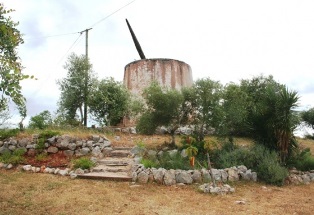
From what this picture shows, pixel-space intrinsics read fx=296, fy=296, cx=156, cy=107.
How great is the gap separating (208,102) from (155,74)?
7979 millimetres

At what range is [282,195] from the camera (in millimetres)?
7777

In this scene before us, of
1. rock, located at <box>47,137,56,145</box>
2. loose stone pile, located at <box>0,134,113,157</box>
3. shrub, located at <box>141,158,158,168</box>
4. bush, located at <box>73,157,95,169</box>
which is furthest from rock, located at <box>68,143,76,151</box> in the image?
shrub, located at <box>141,158,158,168</box>

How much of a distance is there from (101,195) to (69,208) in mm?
1089

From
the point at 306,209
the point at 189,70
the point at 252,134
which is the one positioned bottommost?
the point at 306,209

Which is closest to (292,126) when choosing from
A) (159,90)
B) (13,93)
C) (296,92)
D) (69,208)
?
(296,92)

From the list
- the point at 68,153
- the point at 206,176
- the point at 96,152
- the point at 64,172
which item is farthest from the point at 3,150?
the point at 206,176

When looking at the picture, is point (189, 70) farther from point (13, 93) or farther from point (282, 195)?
point (13, 93)

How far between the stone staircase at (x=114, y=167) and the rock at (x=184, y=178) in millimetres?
1388

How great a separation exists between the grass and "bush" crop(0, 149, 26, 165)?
139cm

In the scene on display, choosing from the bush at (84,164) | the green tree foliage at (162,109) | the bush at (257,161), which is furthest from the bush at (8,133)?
the bush at (257,161)

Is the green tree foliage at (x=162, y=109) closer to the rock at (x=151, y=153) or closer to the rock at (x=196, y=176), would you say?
the rock at (x=151, y=153)

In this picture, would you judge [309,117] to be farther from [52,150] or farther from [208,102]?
[52,150]

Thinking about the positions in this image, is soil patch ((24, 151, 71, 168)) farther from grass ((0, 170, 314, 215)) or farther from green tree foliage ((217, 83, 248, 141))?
green tree foliage ((217, 83, 248, 141))

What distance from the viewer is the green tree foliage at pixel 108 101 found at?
15125 millimetres
